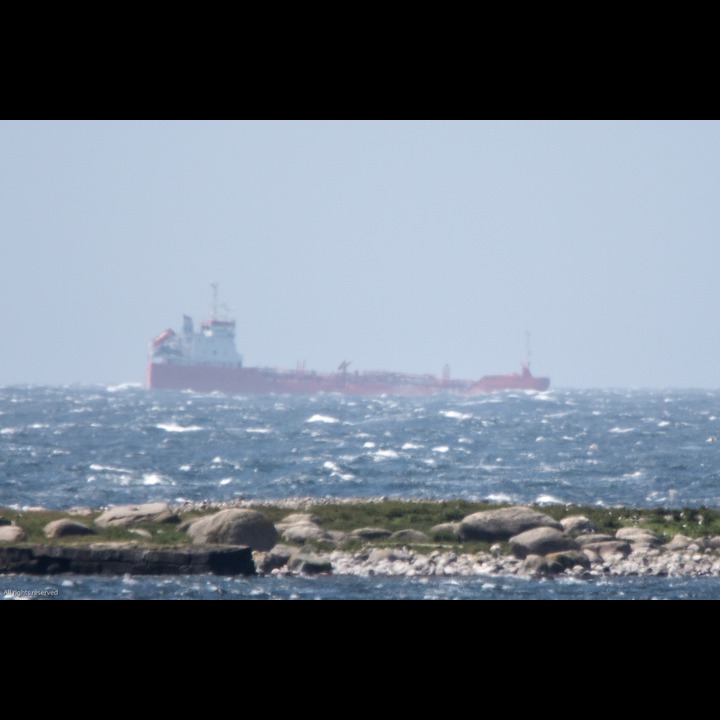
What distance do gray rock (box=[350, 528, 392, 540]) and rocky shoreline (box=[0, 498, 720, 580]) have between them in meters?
0.02

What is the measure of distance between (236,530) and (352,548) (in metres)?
2.06

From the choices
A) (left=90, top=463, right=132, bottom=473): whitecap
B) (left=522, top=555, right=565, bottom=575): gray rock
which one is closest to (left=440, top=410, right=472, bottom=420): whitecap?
(left=90, top=463, right=132, bottom=473): whitecap

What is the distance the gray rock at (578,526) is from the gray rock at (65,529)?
8613 millimetres

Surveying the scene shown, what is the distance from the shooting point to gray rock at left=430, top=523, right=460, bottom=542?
21641 millimetres

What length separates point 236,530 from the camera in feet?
66.7

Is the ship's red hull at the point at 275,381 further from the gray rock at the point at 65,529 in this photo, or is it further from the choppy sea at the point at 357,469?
the gray rock at the point at 65,529

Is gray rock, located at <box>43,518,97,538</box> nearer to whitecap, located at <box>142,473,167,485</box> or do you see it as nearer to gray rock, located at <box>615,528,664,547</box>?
gray rock, located at <box>615,528,664,547</box>

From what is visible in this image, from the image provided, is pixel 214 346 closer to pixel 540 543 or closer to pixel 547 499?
pixel 547 499

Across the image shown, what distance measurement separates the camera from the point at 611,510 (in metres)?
25.5

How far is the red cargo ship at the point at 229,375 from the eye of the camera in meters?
129

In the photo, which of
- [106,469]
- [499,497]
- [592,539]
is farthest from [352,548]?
[106,469]

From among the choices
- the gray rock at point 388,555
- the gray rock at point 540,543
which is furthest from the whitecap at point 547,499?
the gray rock at point 388,555
